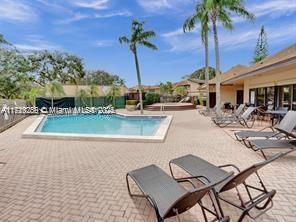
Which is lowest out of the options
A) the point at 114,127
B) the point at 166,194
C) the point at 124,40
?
the point at 114,127

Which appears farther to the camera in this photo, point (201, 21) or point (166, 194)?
point (201, 21)

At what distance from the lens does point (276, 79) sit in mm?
12961

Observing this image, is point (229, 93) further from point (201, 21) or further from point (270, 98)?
point (201, 21)

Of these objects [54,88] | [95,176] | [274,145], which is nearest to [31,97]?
[54,88]

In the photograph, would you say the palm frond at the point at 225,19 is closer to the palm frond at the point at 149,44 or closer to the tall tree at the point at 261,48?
the palm frond at the point at 149,44

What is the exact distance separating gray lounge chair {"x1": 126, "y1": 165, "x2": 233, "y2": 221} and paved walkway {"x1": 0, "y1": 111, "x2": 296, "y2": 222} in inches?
13.0

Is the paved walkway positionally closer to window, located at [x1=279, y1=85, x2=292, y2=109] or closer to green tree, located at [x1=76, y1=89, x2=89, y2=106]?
window, located at [x1=279, y1=85, x2=292, y2=109]

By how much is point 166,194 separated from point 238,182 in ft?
3.05

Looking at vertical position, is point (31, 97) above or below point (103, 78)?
below

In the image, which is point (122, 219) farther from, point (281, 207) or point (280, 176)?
point (280, 176)

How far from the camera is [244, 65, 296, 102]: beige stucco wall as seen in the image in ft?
36.2

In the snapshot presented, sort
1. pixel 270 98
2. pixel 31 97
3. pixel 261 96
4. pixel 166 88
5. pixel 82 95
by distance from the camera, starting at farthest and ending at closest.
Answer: pixel 166 88, pixel 82 95, pixel 31 97, pixel 261 96, pixel 270 98

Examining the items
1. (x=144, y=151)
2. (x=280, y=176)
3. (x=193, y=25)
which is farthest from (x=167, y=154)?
(x=193, y=25)

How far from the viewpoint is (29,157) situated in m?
6.12
